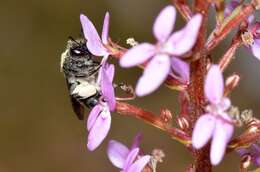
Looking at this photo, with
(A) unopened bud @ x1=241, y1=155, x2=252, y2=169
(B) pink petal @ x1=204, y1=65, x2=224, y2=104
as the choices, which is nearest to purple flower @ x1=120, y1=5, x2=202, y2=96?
(B) pink petal @ x1=204, y1=65, x2=224, y2=104

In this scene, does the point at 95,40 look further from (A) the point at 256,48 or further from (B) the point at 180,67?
(A) the point at 256,48

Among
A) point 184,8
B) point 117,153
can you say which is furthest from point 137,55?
point 117,153

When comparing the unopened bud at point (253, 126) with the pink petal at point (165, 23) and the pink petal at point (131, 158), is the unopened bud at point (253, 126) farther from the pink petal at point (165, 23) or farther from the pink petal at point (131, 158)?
the pink petal at point (165, 23)

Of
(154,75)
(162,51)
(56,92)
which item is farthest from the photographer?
(56,92)

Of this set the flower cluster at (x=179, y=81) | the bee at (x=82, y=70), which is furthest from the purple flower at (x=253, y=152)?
the bee at (x=82, y=70)

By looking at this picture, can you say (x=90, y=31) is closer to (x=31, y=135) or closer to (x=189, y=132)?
(x=189, y=132)

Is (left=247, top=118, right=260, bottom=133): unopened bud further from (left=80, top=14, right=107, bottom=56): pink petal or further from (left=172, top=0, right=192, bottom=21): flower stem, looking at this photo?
(left=80, top=14, right=107, bottom=56): pink petal
